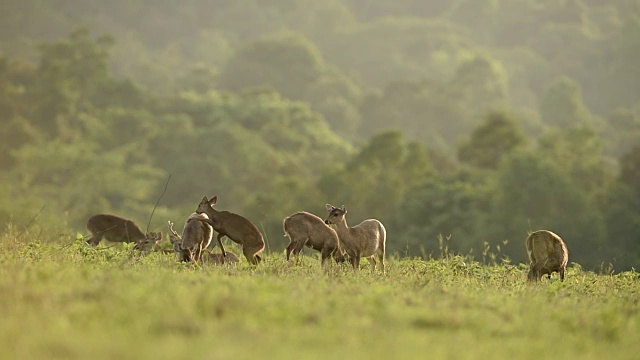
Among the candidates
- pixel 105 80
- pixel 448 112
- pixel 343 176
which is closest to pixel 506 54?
pixel 448 112

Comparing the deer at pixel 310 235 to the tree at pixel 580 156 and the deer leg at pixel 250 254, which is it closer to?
the deer leg at pixel 250 254

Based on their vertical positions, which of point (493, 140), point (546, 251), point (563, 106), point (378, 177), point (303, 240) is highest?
point (563, 106)

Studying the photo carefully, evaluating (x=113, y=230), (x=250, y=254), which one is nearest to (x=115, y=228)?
(x=113, y=230)

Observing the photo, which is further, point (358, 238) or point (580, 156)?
point (580, 156)

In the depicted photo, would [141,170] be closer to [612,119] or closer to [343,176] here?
[343,176]

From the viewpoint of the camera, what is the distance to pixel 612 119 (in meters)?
85.8

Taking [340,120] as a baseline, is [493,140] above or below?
below

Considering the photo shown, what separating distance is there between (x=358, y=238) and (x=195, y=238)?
2.25 meters

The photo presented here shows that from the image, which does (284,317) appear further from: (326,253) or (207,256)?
(207,256)

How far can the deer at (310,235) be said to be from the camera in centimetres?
1445

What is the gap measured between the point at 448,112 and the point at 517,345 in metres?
88.0

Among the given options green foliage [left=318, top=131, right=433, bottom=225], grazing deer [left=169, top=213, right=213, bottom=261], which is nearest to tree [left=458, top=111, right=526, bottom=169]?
green foliage [left=318, top=131, right=433, bottom=225]

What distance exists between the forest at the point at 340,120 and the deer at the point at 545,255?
2.14 ft

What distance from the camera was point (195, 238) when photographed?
1429cm
